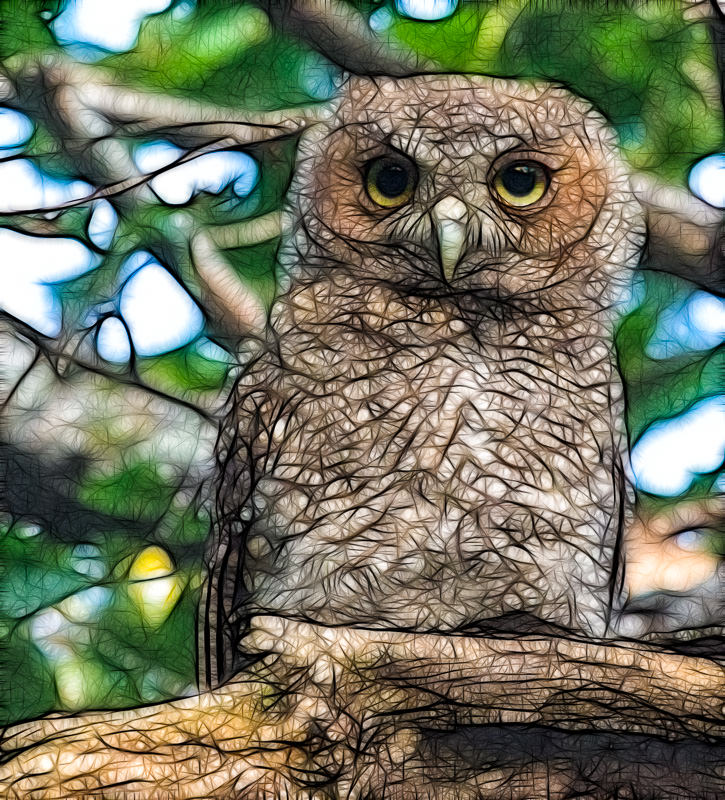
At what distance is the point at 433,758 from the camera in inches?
37.7

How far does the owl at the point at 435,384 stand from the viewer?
3.27ft

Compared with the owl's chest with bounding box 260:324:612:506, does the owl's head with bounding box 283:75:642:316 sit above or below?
above

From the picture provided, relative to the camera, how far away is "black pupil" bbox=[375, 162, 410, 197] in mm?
994

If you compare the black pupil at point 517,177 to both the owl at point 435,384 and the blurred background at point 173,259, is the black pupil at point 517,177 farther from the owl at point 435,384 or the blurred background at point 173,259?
the blurred background at point 173,259

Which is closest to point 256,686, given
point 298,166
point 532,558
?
point 532,558

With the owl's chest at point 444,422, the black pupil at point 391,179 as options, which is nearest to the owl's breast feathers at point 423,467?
the owl's chest at point 444,422

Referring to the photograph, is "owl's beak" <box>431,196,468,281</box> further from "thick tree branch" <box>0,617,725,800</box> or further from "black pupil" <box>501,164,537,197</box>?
"thick tree branch" <box>0,617,725,800</box>

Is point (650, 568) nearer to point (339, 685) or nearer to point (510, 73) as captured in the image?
point (339, 685)

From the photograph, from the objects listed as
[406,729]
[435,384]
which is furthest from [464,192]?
[406,729]

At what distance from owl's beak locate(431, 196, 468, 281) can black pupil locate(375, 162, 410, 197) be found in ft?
0.14

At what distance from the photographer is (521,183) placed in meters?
0.99

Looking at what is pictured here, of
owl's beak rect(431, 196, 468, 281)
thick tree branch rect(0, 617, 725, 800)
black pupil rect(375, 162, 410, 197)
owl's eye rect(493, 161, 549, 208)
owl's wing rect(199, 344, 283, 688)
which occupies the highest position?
black pupil rect(375, 162, 410, 197)

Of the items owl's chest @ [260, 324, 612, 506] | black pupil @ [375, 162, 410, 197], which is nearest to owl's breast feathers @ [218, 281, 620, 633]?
owl's chest @ [260, 324, 612, 506]

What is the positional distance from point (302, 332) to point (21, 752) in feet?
1.67
